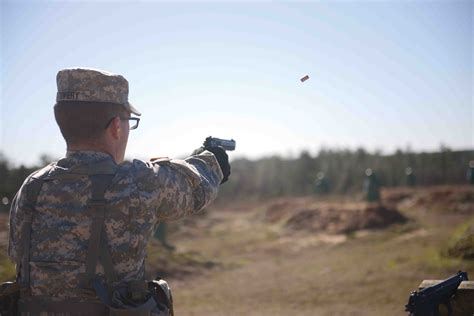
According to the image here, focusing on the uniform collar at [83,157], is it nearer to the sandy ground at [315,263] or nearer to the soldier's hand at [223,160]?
the soldier's hand at [223,160]

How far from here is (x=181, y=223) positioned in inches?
851

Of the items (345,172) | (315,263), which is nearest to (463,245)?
(315,263)

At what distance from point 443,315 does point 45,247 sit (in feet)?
8.75

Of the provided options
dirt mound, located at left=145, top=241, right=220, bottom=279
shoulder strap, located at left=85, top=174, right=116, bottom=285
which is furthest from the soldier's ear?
dirt mound, located at left=145, top=241, right=220, bottom=279

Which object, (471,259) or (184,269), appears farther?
(184,269)

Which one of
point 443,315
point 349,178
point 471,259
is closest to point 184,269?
point 471,259

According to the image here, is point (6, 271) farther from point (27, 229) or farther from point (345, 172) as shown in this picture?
point (345, 172)

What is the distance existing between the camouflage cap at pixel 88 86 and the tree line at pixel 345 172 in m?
28.7

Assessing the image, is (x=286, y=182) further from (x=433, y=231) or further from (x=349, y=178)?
(x=433, y=231)

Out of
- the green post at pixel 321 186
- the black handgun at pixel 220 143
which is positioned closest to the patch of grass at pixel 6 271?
the black handgun at pixel 220 143

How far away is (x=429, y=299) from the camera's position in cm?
317

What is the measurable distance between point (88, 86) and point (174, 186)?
59cm

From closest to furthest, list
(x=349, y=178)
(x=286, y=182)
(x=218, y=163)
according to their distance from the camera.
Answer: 1. (x=218, y=163)
2. (x=349, y=178)
3. (x=286, y=182)

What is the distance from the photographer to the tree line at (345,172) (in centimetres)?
3120
